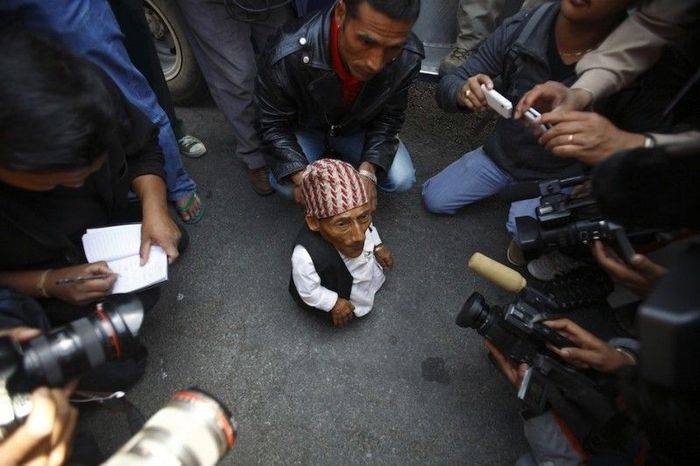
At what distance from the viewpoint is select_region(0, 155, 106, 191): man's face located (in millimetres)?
1425

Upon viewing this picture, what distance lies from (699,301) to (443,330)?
172cm

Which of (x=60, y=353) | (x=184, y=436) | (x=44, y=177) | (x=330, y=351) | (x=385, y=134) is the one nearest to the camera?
(x=184, y=436)

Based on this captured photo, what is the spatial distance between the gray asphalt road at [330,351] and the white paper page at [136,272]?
2.14 ft

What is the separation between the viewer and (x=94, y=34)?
6.35 ft

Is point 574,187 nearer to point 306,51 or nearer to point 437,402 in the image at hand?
point 437,402

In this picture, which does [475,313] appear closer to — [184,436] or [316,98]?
[184,436]

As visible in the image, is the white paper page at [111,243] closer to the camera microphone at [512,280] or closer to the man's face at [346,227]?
the man's face at [346,227]

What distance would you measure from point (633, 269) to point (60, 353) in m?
2.03

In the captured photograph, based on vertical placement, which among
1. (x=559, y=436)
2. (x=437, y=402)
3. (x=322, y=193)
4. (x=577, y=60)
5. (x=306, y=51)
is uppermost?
(x=306, y=51)

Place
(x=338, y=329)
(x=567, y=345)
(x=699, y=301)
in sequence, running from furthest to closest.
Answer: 1. (x=338, y=329)
2. (x=567, y=345)
3. (x=699, y=301)

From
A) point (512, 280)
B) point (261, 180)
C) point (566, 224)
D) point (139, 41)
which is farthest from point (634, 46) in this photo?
point (139, 41)

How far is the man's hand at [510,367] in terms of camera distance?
6.01 ft

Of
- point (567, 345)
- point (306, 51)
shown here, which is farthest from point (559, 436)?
point (306, 51)

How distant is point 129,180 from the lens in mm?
2109
